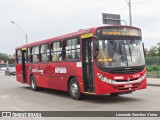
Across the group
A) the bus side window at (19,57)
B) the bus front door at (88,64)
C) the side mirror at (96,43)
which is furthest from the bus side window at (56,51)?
the bus side window at (19,57)

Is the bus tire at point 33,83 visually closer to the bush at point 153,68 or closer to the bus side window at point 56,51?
the bus side window at point 56,51

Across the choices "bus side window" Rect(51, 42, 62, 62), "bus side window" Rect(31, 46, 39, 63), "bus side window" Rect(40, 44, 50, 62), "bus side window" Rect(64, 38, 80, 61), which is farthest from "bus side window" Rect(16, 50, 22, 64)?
"bus side window" Rect(64, 38, 80, 61)

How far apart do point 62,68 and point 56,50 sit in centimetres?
120

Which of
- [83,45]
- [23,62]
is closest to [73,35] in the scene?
[83,45]

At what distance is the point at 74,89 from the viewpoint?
14039mm

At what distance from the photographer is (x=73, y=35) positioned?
46.8ft

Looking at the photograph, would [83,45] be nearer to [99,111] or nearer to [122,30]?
[122,30]

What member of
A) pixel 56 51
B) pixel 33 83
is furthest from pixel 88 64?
pixel 33 83

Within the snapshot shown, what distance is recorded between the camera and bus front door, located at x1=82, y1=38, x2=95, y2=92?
12844 mm

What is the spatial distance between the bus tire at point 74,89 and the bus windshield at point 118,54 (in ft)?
6.38

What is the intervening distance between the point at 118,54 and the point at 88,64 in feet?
4.17

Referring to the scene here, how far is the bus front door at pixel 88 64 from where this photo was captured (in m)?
12.8

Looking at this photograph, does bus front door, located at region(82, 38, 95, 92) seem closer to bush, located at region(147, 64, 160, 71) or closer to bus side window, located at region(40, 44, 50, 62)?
bus side window, located at region(40, 44, 50, 62)

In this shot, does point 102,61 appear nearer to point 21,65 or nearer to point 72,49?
point 72,49
